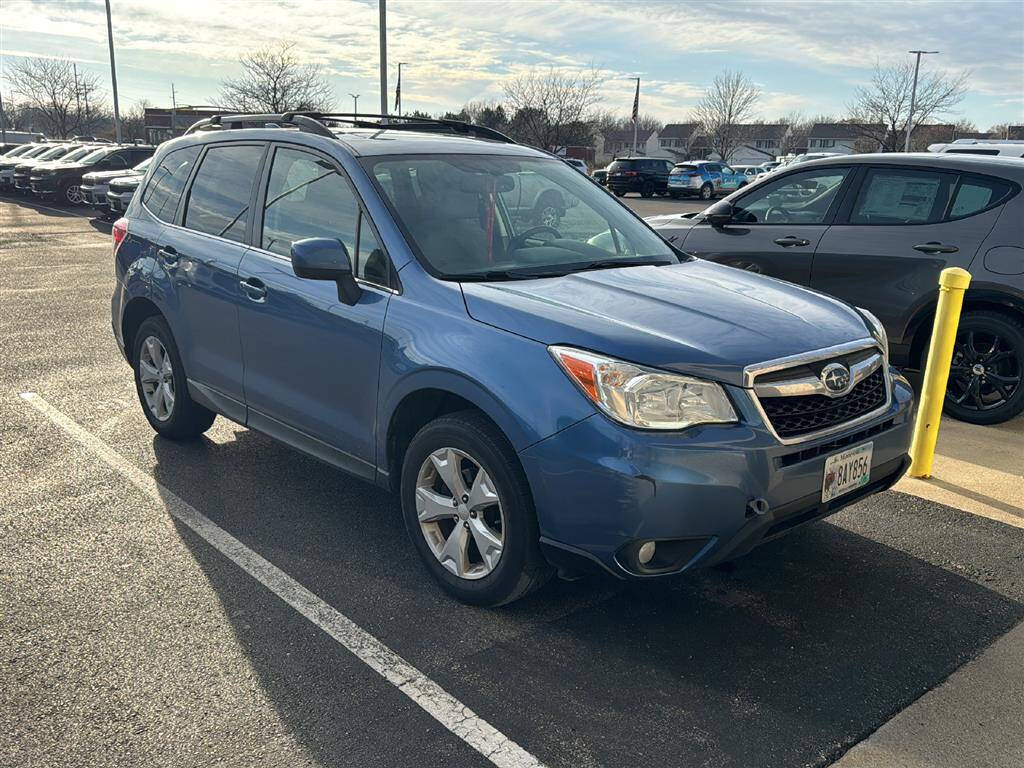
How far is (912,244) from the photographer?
19.9 feet

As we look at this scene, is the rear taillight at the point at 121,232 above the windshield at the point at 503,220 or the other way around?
the other way around

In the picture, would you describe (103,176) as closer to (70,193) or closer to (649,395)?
(70,193)

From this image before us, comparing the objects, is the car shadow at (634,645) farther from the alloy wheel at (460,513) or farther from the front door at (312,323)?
the front door at (312,323)

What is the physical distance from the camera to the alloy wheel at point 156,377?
207 inches

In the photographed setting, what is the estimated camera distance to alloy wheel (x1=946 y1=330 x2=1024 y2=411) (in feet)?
18.9

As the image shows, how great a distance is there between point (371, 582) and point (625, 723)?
1.33m

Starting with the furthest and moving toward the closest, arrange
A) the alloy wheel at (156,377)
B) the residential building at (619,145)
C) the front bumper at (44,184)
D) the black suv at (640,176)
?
the residential building at (619,145) → the black suv at (640,176) → the front bumper at (44,184) → the alloy wheel at (156,377)

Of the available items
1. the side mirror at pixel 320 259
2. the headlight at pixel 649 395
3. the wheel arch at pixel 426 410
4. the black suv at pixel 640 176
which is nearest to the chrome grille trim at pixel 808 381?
the headlight at pixel 649 395

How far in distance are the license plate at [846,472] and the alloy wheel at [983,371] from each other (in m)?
2.92

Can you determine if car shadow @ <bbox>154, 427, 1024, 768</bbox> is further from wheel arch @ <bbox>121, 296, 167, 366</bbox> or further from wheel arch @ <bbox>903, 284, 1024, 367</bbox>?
wheel arch @ <bbox>903, 284, 1024, 367</bbox>

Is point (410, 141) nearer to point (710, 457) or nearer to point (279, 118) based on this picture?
point (279, 118)

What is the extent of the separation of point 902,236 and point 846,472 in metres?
3.48

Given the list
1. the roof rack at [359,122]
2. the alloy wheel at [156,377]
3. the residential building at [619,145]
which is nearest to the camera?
the roof rack at [359,122]

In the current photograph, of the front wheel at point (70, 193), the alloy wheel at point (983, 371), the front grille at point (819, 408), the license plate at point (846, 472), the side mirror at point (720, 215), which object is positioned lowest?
the front wheel at point (70, 193)
